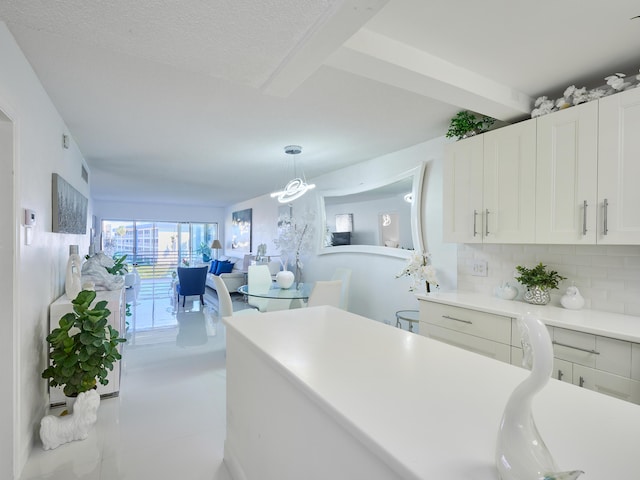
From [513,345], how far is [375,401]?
1.64 metres

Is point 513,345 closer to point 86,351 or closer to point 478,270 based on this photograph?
point 478,270

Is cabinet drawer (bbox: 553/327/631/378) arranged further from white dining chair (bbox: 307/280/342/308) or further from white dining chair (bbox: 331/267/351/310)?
white dining chair (bbox: 331/267/351/310)

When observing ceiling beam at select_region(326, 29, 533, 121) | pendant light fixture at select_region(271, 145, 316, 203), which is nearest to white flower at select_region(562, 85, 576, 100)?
ceiling beam at select_region(326, 29, 533, 121)

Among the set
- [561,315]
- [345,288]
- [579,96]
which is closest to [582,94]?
[579,96]

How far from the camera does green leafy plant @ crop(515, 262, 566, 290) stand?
2419 mm

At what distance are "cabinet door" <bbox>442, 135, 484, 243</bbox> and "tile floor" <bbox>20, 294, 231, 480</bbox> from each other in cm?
242

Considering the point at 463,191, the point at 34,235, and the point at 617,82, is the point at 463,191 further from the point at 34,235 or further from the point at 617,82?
the point at 34,235

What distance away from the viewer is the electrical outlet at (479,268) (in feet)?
9.73

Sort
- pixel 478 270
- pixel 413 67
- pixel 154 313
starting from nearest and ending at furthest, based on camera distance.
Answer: pixel 413 67, pixel 478 270, pixel 154 313

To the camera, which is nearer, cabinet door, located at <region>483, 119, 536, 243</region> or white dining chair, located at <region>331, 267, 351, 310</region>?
cabinet door, located at <region>483, 119, 536, 243</region>

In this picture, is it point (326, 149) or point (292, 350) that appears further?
point (326, 149)

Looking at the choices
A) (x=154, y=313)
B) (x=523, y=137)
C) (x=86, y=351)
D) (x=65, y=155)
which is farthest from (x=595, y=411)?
(x=154, y=313)

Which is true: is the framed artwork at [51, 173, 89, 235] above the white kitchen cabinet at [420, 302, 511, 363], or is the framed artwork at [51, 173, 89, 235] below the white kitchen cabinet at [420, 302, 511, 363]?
above

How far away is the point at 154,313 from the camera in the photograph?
19.7 ft
